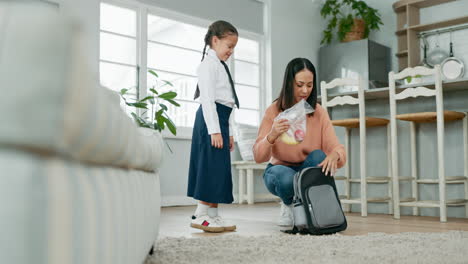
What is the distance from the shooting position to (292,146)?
2.26 metres

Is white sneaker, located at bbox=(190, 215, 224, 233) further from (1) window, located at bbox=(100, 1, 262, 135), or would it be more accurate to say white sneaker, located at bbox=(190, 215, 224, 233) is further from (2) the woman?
(1) window, located at bbox=(100, 1, 262, 135)

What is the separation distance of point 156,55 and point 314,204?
285cm

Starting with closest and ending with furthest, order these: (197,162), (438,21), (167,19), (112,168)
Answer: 1. (112,168)
2. (197,162)
3. (167,19)
4. (438,21)

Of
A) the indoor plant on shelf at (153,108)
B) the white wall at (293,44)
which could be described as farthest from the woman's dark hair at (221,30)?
the indoor plant on shelf at (153,108)

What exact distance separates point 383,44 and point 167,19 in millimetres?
2892

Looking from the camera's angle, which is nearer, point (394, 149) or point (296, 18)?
point (394, 149)

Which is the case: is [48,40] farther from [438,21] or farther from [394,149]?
[438,21]

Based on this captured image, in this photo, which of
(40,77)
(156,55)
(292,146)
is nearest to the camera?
(40,77)

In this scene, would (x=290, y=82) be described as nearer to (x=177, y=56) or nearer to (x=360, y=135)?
(x=360, y=135)

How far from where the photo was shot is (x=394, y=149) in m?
3.07

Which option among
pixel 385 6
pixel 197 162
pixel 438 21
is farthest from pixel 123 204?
pixel 385 6

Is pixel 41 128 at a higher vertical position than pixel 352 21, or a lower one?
lower

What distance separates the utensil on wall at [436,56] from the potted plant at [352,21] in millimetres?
688

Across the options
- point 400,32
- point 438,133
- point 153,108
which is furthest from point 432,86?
point 400,32
